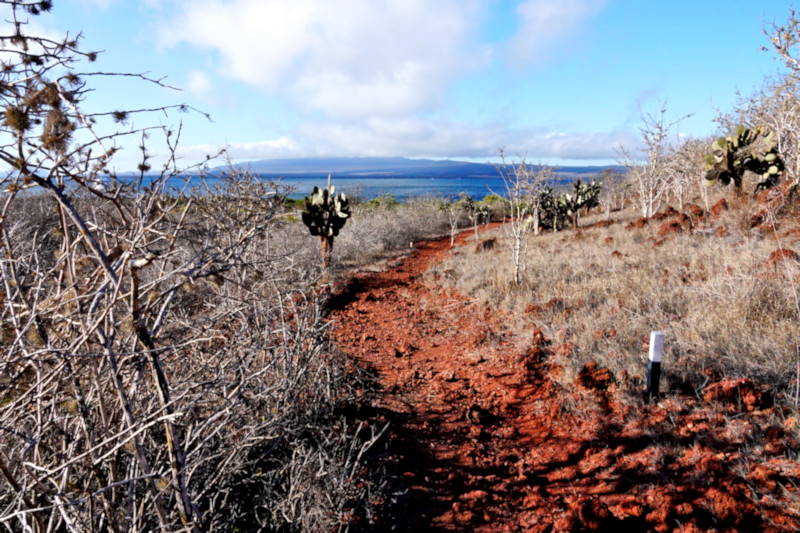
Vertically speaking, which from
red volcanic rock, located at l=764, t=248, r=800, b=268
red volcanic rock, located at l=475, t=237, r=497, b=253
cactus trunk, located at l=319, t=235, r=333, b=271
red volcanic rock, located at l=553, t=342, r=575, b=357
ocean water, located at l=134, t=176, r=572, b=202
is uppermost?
ocean water, located at l=134, t=176, r=572, b=202

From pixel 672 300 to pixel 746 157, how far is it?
7.00m

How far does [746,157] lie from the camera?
9773 mm

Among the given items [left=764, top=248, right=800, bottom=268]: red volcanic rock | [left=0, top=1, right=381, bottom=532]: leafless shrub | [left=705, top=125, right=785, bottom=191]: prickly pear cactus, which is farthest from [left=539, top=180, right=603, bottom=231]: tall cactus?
[left=0, top=1, right=381, bottom=532]: leafless shrub

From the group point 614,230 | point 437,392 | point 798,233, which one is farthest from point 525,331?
point 614,230

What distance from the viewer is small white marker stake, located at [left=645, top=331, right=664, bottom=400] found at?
11.4 feet

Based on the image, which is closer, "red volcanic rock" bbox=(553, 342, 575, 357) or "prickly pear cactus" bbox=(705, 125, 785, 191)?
"red volcanic rock" bbox=(553, 342, 575, 357)

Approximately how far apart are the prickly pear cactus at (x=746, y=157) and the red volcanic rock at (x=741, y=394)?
856 centimetres

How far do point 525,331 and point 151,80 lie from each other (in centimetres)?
495

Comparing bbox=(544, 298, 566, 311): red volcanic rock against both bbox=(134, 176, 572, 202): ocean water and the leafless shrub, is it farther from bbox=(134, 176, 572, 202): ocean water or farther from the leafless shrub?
the leafless shrub

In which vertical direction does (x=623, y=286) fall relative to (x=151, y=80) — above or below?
below

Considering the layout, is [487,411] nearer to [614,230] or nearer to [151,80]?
[151,80]

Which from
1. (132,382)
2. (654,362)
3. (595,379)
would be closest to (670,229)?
(595,379)

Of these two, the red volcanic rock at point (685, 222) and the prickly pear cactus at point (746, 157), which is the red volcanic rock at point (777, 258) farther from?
the prickly pear cactus at point (746, 157)

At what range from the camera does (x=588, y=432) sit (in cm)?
361
